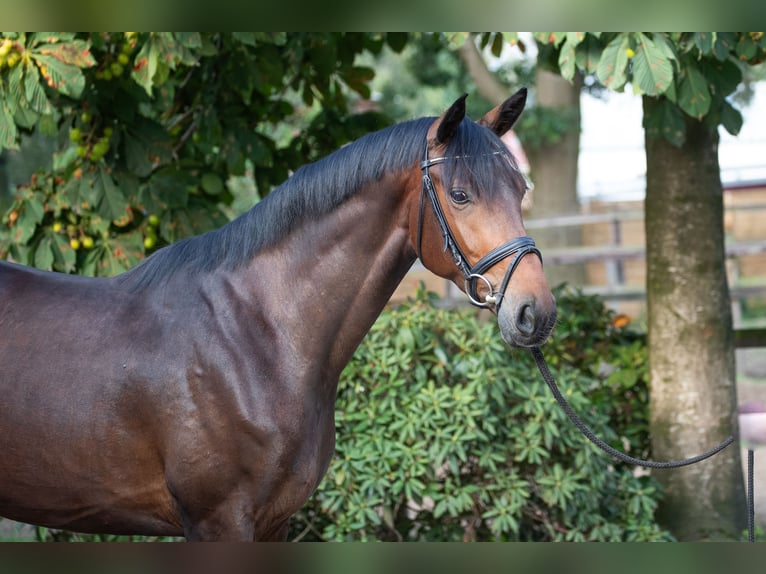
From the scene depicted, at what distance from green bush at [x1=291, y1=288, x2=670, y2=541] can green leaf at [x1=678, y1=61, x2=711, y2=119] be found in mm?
1380

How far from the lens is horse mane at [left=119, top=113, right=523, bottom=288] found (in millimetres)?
2342

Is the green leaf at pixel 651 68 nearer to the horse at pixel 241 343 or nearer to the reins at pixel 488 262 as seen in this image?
the horse at pixel 241 343

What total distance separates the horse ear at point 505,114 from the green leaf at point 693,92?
4.86 ft

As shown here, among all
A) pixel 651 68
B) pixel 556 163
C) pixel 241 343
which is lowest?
pixel 241 343

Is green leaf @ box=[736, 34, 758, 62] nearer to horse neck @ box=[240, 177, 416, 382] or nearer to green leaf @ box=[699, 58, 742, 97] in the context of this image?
green leaf @ box=[699, 58, 742, 97]

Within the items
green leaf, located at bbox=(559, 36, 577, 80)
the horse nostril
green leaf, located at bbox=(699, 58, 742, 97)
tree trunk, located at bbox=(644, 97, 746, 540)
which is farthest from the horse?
tree trunk, located at bbox=(644, 97, 746, 540)

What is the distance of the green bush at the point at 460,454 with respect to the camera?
4141mm

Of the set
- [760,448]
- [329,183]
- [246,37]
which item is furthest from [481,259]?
[760,448]

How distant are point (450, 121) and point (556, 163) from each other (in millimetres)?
7971

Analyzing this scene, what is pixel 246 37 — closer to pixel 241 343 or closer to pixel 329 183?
pixel 329 183

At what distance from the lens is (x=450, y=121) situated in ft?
7.64

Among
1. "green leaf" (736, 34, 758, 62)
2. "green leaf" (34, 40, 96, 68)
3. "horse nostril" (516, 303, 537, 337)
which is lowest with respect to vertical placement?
"horse nostril" (516, 303, 537, 337)

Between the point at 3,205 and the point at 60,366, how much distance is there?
147 inches

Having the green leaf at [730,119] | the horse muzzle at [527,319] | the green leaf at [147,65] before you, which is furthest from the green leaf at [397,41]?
the horse muzzle at [527,319]
